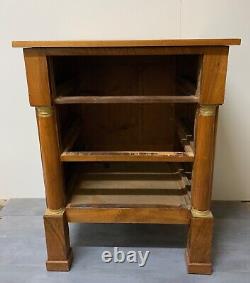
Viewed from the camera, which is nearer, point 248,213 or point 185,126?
point 185,126

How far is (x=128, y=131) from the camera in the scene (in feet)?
4.34

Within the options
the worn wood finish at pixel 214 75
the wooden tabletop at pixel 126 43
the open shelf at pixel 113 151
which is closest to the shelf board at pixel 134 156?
the open shelf at pixel 113 151

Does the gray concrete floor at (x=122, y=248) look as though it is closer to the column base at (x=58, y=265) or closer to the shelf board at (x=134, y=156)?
the column base at (x=58, y=265)

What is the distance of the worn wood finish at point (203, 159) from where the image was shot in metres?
0.87

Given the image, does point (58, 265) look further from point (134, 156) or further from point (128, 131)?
point (128, 131)

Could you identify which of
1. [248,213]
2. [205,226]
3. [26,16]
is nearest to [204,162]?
[205,226]

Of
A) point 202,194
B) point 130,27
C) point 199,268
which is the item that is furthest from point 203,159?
point 130,27

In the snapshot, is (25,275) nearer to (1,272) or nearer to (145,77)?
(1,272)

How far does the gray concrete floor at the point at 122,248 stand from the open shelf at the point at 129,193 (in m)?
0.16

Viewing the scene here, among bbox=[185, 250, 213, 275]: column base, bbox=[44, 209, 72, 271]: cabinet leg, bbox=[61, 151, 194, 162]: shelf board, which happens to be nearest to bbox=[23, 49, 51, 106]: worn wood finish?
bbox=[61, 151, 194, 162]: shelf board

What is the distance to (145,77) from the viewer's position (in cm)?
125

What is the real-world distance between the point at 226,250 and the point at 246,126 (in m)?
0.52

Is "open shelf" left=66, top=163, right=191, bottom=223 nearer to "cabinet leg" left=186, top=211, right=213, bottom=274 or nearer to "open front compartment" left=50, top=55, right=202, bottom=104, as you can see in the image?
"cabinet leg" left=186, top=211, right=213, bottom=274

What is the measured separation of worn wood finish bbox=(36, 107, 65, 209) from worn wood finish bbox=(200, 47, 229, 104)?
408 millimetres
